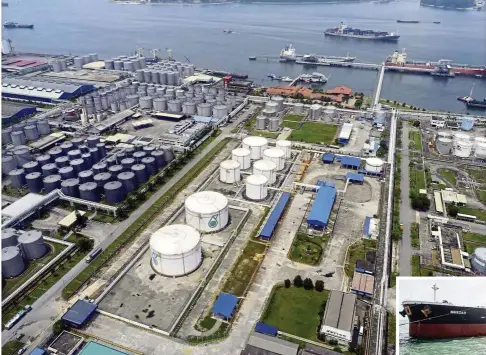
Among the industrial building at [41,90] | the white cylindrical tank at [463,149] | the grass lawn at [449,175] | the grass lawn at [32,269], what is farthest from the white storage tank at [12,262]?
the white cylindrical tank at [463,149]

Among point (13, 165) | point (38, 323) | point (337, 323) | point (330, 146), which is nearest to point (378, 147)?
point (330, 146)

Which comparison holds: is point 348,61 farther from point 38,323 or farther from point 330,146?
point 38,323

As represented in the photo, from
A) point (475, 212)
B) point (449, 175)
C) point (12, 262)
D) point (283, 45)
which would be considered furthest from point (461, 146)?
point (283, 45)

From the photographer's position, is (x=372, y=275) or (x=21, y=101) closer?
(x=372, y=275)

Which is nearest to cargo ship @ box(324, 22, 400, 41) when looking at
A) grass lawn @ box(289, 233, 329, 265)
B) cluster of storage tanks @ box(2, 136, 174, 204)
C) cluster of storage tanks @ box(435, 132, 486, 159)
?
cluster of storage tanks @ box(435, 132, 486, 159)

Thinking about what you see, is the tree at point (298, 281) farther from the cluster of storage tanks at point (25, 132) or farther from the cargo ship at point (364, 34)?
the cargo ship at point (364, 34)

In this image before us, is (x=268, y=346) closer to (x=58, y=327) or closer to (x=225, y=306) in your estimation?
(x=225, y=306)

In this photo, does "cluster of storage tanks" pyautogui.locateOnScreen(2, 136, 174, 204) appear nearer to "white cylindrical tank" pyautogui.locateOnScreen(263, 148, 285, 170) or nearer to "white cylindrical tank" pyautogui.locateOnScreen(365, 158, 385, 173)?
"white cylindrical tank" pyautogui.locateOnScreen(263, 148, 285, 170)
